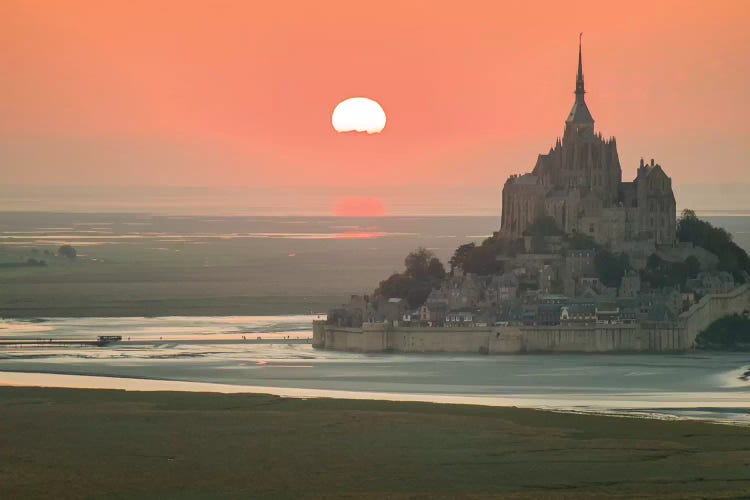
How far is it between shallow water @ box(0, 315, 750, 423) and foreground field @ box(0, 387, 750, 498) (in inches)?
228

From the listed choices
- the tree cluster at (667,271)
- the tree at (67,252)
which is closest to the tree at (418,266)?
the tree cluster at (667,271)

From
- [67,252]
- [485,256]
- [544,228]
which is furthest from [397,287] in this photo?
[67,252]

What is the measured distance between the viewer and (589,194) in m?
121

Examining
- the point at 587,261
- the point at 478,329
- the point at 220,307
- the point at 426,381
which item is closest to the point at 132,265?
the point at 220,307

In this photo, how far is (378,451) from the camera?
60.1 metres

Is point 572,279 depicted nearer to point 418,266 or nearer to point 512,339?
point 418,266

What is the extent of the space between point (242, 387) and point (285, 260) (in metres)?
111

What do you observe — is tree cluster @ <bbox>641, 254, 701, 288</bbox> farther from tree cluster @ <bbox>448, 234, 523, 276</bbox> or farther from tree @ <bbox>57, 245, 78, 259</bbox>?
tree @ <bbox>57, 245, 78, 259</bbox>

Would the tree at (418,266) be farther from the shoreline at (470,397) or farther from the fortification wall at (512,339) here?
the shoreline at (470,397)

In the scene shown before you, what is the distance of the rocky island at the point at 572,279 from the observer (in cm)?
9975

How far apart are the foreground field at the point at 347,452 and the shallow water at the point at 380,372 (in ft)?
19.0

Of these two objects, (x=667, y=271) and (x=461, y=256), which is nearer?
(x=667, y=271)

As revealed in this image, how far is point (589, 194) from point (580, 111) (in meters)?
6.73

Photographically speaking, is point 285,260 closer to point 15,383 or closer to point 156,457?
point 15,383
